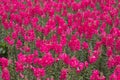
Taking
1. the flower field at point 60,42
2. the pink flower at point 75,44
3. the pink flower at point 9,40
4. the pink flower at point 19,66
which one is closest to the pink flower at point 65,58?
the flower field at point 60,42

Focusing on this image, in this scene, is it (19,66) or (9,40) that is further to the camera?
(9,40)

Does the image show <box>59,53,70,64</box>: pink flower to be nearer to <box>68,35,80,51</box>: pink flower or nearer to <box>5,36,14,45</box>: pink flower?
<box>68,35,80,51</box>: pink flower

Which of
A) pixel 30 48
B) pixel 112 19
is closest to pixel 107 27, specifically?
pixel 112 19

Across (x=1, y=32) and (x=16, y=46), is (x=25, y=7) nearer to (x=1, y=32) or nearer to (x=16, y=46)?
(x=1, y=32)

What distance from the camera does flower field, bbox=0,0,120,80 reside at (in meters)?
5.16

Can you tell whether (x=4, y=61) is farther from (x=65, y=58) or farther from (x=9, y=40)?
(x=9, y=40)

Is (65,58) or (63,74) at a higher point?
(65,58)

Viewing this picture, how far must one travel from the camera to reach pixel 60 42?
19.1 feet

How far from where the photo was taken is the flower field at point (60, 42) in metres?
5.16

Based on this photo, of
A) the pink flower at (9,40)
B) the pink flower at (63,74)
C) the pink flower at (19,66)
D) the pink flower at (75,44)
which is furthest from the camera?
the pink flower at (9,40)

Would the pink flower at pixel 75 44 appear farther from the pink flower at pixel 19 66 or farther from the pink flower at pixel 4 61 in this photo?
the pink flower at pixel 4 61

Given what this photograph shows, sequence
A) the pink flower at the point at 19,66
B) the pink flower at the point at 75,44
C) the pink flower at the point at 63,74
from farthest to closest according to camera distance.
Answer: the pink flower at the point at 75,44
the pink flower at the point at 19,66
the pink flower at the point at 63,74

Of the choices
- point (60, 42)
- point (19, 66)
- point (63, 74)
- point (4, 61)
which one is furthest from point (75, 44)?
point (4, 61)

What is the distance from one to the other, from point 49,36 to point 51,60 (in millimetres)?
1540
